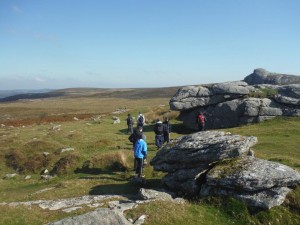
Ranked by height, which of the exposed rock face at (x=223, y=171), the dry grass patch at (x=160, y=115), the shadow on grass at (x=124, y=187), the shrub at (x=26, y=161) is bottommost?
the shrub at (x=26, y=161)

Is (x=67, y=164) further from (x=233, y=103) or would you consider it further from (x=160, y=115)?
(x=160, y=115)

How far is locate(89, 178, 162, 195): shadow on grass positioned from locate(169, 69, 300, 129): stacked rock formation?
23.9m

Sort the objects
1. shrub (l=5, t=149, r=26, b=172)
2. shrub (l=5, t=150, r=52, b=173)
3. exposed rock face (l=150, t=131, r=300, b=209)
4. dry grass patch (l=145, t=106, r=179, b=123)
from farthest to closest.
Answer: dry grass patch (l=145, t=106, r=179, b=123) < shrub (l=5, t=149, r=26, b=172) < shrub (l=5, t=150, r=52, b=173) < exposed rock face (l=150, t=131, r=300, b=209)

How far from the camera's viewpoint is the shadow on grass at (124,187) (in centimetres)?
2340

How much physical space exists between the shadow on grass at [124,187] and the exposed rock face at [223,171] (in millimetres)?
1330

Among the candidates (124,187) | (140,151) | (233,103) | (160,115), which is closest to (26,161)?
(124,187)

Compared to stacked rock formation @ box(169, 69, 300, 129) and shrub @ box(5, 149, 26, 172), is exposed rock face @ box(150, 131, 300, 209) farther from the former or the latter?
stacked rock formation @ box(169, 69, 300, 129)

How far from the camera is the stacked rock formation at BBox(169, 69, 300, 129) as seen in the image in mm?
45344

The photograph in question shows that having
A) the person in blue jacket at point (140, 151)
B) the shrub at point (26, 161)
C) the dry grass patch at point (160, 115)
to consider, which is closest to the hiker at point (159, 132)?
the person in blue jacket at point (140, 151)

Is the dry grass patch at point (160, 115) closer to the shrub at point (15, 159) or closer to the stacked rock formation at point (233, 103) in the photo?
the stacked rock formation at point (233, 103)

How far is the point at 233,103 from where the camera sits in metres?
47.0

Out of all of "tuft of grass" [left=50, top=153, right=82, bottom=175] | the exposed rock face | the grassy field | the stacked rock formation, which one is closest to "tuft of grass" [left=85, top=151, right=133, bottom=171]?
the grassy field

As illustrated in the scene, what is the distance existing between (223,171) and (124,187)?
24.7 feet

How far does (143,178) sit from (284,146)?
49.5ft
